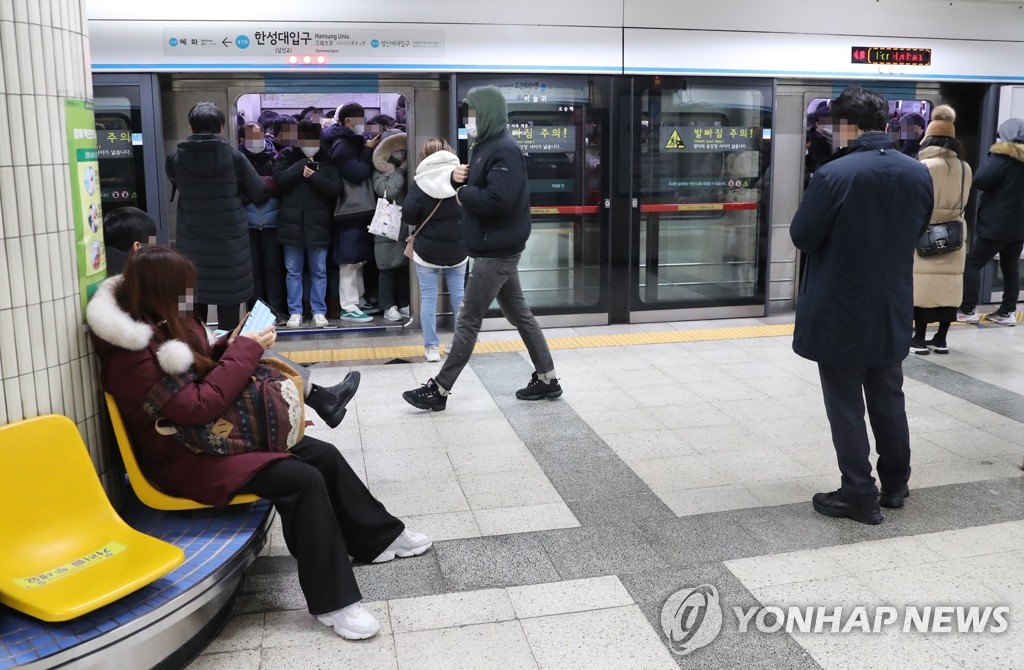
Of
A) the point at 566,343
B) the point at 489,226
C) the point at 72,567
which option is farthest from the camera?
the point at 566,343

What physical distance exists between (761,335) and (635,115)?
196 cm

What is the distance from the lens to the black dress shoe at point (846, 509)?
3646 mm

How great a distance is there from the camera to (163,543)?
261 cm

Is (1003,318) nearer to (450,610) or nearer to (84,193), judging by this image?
(450,610)

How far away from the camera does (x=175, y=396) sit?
8.89 feet

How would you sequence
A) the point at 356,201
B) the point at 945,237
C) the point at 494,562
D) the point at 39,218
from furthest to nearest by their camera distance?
the point at 356,201
the point at 945,237
the point at 494,562
the point at 39,218

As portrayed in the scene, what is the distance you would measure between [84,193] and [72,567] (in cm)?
111

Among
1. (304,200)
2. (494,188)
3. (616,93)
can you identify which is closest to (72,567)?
(494,188)

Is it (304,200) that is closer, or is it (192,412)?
(192,412)

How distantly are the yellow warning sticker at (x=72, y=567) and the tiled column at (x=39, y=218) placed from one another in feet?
1.39

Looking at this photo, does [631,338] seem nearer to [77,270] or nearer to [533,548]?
[533,548]

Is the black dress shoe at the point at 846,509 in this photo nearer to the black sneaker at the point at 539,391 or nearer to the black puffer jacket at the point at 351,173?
the black sneaker at the point at 539,391

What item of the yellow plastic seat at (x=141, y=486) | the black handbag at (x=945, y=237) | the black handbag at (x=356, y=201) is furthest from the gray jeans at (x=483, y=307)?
the black handbag at (x=945, y=237)

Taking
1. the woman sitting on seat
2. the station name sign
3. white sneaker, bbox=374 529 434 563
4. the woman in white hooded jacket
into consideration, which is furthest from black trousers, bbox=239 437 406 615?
the station name sign
